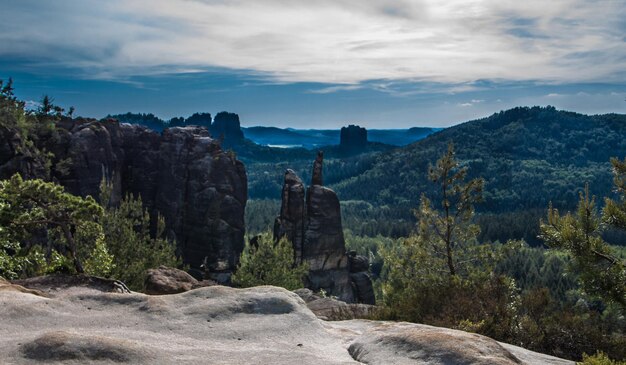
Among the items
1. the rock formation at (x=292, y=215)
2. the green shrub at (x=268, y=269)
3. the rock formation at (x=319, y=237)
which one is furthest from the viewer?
the rock formation at (x=292, y=215)

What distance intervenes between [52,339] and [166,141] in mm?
89118

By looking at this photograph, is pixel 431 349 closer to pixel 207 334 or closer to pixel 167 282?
pixel 207 334

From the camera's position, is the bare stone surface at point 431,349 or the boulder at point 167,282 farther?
the boulder at point 167,282

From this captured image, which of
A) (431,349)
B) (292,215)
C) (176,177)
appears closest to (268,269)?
(292,215)

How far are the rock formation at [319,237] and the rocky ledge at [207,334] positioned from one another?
226 ft

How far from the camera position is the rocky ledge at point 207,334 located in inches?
513

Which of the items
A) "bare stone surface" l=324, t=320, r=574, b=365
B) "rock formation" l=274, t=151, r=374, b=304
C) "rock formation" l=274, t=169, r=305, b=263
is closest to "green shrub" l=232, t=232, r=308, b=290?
"rock formation" l=274, t=151, r=374, b=304

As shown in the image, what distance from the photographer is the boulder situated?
28.4m

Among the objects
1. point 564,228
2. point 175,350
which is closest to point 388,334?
point 175,350

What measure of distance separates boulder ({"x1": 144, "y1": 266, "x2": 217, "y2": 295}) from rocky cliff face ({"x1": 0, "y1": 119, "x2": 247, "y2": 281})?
191 ft

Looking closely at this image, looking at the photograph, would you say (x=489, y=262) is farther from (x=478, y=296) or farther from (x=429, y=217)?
(x=478, y=296)

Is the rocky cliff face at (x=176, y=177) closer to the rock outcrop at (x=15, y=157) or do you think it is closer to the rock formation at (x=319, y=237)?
the rock formation at (x=319, y=237)

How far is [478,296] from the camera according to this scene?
82.7 feet

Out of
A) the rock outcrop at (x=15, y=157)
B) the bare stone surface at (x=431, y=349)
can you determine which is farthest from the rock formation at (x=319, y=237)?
the bare stone surface at (x=431, y=349)
